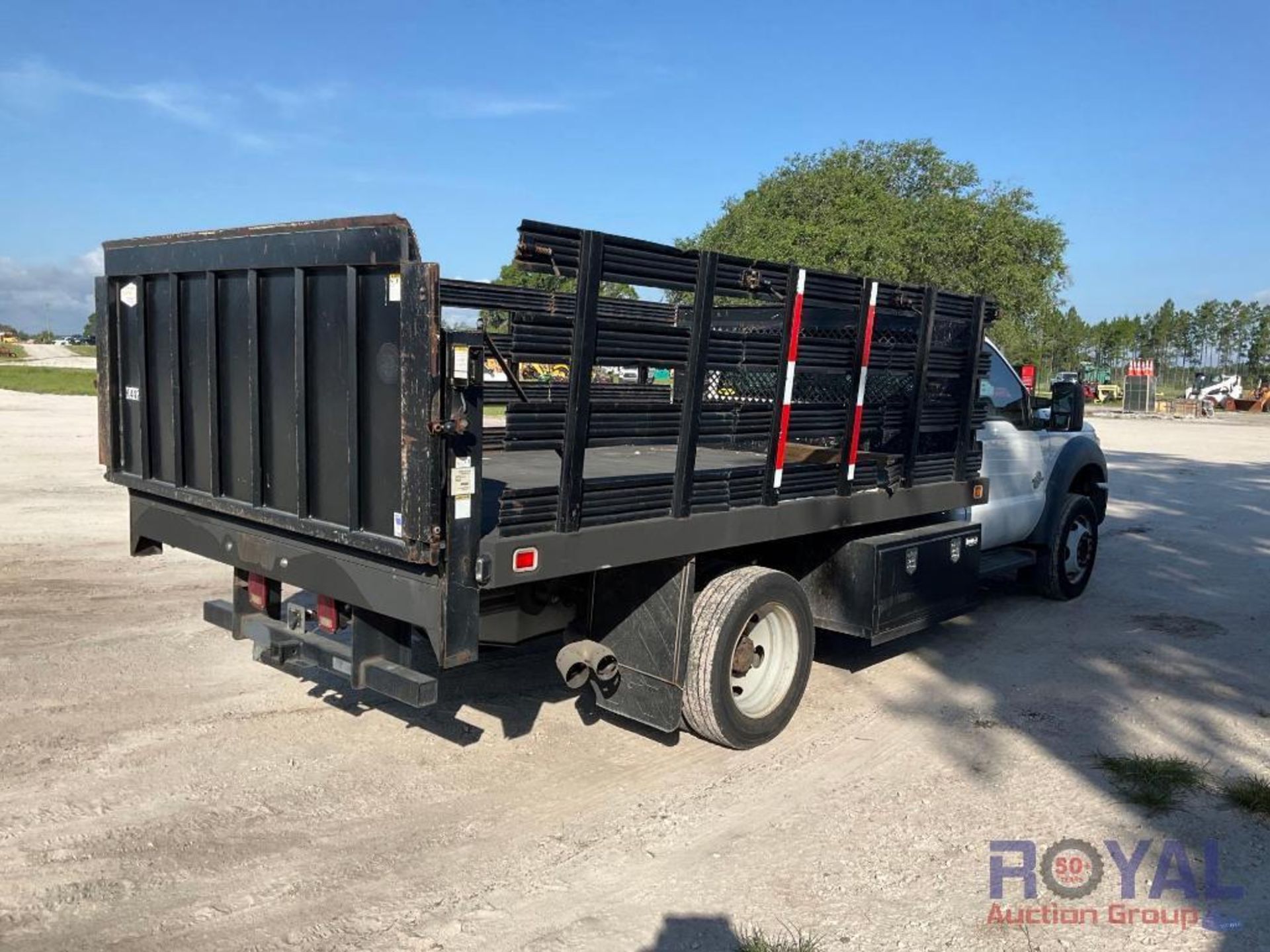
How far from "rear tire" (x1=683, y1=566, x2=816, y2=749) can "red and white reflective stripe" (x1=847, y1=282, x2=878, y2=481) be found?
2.37ft

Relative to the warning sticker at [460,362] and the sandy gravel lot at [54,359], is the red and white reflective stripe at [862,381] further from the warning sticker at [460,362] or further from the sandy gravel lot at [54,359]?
the sandy gravel lot at [54,359]

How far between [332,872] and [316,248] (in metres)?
2.33

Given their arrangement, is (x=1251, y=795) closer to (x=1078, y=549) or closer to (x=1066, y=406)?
(x=1066, y=406)

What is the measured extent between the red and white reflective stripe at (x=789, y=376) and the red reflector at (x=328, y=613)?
2085 millimetres

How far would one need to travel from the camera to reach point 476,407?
3.54 m

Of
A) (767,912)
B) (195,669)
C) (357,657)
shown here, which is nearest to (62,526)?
(195,669)

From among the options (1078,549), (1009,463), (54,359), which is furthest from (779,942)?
(54,359)

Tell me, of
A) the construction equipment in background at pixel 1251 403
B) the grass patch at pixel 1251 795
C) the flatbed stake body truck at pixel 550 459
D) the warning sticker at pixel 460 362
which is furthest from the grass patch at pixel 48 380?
the construction equipment in background at pixel 1251 403

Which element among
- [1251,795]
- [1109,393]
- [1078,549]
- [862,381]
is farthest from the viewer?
[1109,393]

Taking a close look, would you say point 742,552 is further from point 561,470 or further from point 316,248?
point 316,248

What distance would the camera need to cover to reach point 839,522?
5.27 metres

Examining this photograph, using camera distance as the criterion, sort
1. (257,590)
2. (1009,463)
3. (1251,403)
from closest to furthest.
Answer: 1. (257,590)
2. (1009,463)
3. (1251,403)

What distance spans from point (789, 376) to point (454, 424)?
1.86 m

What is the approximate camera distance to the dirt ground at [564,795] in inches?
135
